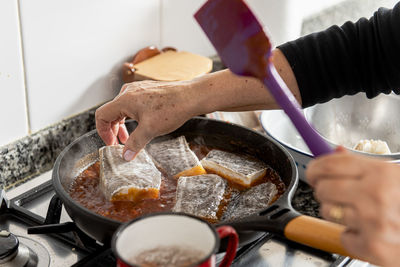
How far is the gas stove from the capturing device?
0.91 metres

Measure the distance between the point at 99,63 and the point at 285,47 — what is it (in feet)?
1.59

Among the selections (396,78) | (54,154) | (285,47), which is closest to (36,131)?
(54,154)

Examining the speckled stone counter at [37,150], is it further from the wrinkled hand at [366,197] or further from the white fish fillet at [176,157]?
the wrinkled hand at [366,197]

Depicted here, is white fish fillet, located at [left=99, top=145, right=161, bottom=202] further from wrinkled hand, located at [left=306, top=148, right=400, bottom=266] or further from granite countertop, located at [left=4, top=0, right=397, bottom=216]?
wrinkled hand, located at [left=306, top=148, right=400, bottom=266]

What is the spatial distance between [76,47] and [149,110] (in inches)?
14.5

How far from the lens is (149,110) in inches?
38.0

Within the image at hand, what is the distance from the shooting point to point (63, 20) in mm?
1186

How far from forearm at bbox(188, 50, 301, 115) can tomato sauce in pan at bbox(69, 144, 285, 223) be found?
16 centimetres

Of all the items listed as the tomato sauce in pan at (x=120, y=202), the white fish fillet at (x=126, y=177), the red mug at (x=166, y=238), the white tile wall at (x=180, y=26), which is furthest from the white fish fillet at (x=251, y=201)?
the white tile wall at (x=180, y=26)

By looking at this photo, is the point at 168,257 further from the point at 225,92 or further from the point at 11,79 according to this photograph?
the point at 11,79

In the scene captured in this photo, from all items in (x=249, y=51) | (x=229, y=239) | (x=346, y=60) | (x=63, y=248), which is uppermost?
(x=249, y=51)

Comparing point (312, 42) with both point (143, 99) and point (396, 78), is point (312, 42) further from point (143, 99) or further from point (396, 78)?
point (143, 99)

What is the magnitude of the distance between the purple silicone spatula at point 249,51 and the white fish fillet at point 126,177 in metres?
0.34

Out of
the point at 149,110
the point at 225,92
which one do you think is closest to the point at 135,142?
the point at 149,110
